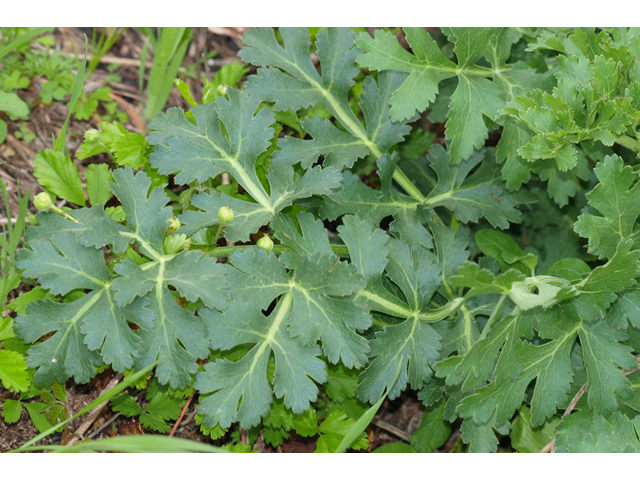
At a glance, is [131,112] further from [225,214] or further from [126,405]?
[126,405]

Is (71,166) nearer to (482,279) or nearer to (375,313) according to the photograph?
(375,313)

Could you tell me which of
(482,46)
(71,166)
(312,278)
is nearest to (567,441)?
(312,278)

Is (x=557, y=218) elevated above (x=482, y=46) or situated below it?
below

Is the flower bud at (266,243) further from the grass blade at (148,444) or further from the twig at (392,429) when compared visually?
the twig at (392,429)

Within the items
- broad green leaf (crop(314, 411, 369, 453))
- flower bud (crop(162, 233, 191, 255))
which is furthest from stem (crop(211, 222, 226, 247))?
broad green leaf (crop(314, 411, 369, 453))

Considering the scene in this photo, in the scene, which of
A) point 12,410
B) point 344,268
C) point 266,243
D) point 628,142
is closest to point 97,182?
point 266,243

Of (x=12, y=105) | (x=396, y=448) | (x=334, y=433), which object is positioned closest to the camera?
(x=334, y=433)
